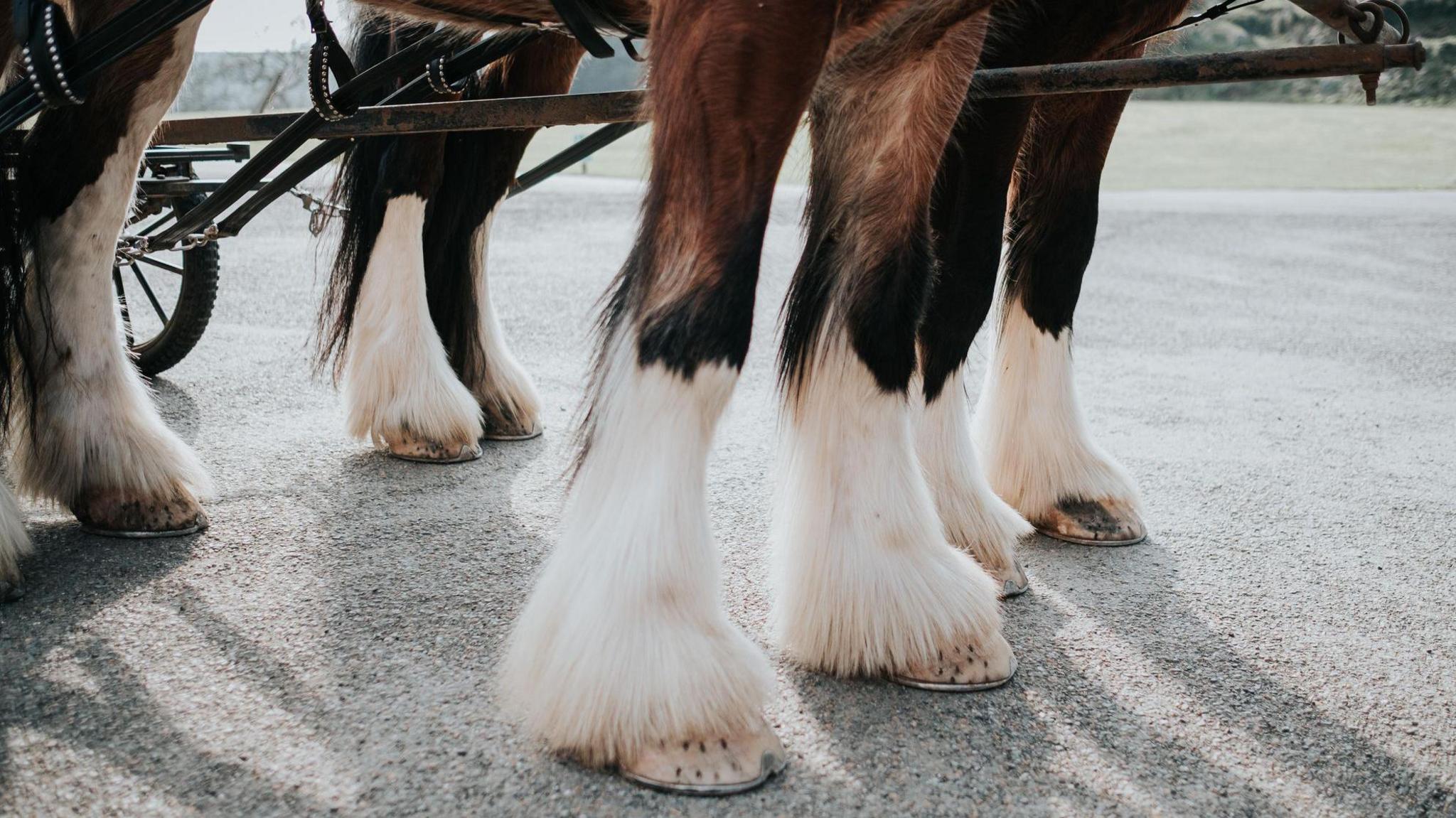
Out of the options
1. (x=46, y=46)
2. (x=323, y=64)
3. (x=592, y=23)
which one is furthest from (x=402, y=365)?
(x=592, y=23)

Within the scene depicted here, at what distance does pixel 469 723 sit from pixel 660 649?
27 cm

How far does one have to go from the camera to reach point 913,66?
55.0 inches

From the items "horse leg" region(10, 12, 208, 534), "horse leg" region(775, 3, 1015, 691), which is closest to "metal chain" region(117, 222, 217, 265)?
"horse leg" region(10, 12, 208, 534)

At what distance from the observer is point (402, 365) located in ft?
7.72

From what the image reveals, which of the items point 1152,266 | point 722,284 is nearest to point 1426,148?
point 1152,266

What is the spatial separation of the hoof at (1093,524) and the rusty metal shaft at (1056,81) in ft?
2.62

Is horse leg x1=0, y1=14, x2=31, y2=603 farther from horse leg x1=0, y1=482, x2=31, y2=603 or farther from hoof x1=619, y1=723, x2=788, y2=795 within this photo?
hoof x1=619, y1=723, x2=788, y2=795

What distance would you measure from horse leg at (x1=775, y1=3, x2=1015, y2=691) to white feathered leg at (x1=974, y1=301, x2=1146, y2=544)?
0.59 m

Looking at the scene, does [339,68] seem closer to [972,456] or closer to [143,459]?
[143,459]

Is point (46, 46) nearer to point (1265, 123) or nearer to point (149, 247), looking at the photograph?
point (149, 247)

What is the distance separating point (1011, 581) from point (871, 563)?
0.46 m

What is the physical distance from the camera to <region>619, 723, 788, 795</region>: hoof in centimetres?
120

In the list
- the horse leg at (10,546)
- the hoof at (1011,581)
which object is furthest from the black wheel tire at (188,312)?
the hoof at (1011,581)

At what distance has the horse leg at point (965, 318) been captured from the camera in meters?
1.78
